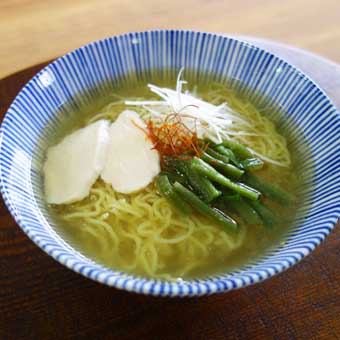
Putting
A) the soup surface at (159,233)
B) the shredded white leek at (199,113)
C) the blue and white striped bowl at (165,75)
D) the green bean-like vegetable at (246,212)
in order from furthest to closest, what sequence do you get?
the shredded white leek at (199,113)
the green bean-like vegetable at (246,212)
the soup surface at (159,233)
the blue and white striped bowl at (165,75)

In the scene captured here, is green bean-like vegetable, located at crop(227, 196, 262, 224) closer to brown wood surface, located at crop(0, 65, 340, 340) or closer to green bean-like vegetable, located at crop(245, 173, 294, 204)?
green bean-like vegetable, located at crop(245, 173, 294, 204)

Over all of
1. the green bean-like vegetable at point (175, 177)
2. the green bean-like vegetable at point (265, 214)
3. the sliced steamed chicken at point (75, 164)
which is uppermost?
the green bean-like vegetable at point (265, 214)

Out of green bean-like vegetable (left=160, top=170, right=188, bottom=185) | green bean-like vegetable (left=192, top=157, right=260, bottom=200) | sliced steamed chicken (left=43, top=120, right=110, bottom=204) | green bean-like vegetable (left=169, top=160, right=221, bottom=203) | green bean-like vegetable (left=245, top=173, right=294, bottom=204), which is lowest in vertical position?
sliced steamed chicken (left=43, top=120, right=110, bottom=204)

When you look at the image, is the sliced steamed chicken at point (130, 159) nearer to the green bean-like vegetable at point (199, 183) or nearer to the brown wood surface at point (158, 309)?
the green bean-like vegetable at point (199, 183)

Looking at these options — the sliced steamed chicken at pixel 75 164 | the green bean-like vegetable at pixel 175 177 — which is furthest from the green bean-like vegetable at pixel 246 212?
the sliced steamed chicken at pixel 75 164

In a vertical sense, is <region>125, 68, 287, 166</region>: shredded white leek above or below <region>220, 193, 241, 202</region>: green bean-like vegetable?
above

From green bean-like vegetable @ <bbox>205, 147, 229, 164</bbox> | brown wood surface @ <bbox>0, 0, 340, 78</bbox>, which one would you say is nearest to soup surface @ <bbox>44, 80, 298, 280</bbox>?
green bean-like vegetable @ <bbox>205, 147, 229, 164</bbox>

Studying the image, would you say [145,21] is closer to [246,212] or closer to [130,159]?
[130,159]
